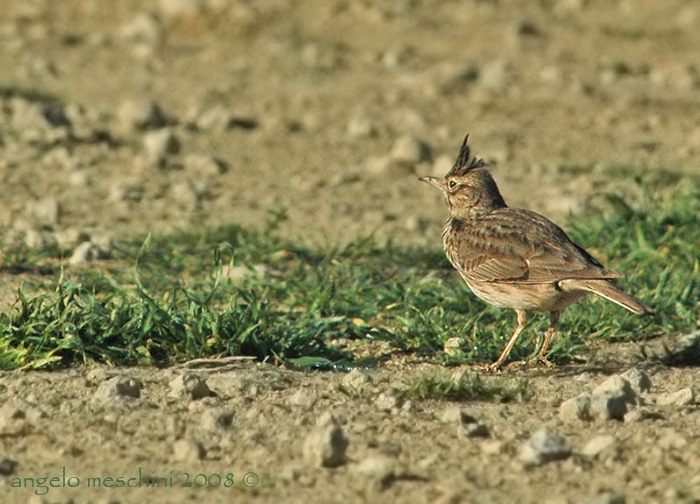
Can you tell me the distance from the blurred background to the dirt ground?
0.03 meters

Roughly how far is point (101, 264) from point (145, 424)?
2.68 metres

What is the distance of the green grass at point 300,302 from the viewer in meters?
5.78

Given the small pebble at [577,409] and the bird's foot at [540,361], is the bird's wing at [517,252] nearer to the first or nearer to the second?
the bird's foot at [540,361]

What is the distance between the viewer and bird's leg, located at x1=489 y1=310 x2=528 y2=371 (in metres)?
5.93

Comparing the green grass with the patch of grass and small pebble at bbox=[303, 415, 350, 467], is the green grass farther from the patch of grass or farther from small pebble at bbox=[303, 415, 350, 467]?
small pebble at bbox=[303, 415, 350, 467]

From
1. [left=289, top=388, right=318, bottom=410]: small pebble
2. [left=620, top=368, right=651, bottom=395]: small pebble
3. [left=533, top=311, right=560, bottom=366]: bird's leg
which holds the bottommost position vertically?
[left=533, top=311, right=560, bottom=366]: bird's leg

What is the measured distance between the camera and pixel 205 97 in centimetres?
1155

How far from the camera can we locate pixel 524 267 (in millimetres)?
6008

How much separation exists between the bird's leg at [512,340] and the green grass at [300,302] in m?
0.11

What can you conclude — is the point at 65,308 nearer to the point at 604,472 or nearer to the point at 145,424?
the point at 145,424

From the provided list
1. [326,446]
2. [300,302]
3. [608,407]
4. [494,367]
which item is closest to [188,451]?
[326,446]

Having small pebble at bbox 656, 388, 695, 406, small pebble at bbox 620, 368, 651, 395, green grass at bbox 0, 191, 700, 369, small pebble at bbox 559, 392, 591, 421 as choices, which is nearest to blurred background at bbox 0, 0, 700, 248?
green grass at bbox 0, 191, 700, 369

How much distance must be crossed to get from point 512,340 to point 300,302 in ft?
3.95

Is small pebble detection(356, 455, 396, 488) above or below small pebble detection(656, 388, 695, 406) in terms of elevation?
above
